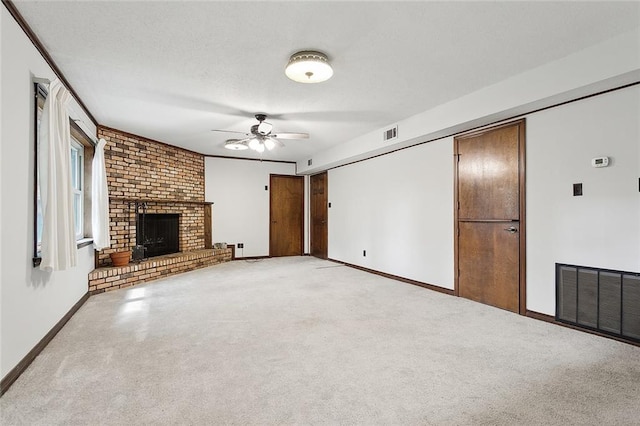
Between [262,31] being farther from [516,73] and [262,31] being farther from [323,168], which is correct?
[323,168]

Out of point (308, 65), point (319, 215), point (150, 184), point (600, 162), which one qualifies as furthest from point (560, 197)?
point (150, 184)

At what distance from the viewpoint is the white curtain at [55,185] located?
2443mm

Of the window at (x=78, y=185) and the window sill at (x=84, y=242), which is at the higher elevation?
the window at (x=78, y=185)

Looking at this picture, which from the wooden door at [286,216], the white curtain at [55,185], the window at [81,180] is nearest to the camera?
the white curtain at [55,185]

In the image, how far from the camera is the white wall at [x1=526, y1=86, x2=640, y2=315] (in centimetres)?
271

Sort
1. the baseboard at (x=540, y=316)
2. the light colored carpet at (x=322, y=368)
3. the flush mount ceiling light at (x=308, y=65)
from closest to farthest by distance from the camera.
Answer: the light colored carpet at (x=322, y=368) → the flush mount ceiling light at (x=308, y=65) → the baseboard at (x=540, y=316)

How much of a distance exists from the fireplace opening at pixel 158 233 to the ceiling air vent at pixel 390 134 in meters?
4.20

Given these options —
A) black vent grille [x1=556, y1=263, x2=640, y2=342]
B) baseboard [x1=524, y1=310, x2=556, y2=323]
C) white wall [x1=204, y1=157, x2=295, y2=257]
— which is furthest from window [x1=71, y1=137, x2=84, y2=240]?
black vent grille [x1=556, y1=263, x2=640, y2=342]

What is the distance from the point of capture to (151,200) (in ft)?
18.5

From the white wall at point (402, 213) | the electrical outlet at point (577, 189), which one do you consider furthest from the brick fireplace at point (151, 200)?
the electrical outlet at point (577, 189)

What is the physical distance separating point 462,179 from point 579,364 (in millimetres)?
2392

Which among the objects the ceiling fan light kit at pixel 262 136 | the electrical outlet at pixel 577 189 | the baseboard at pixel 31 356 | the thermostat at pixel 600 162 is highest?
the ceiling fan light kit at pixel 262 136

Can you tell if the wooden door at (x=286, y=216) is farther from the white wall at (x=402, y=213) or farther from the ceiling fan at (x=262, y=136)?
the ceiling fan at (x=262, y=136)

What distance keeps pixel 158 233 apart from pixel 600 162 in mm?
6410
